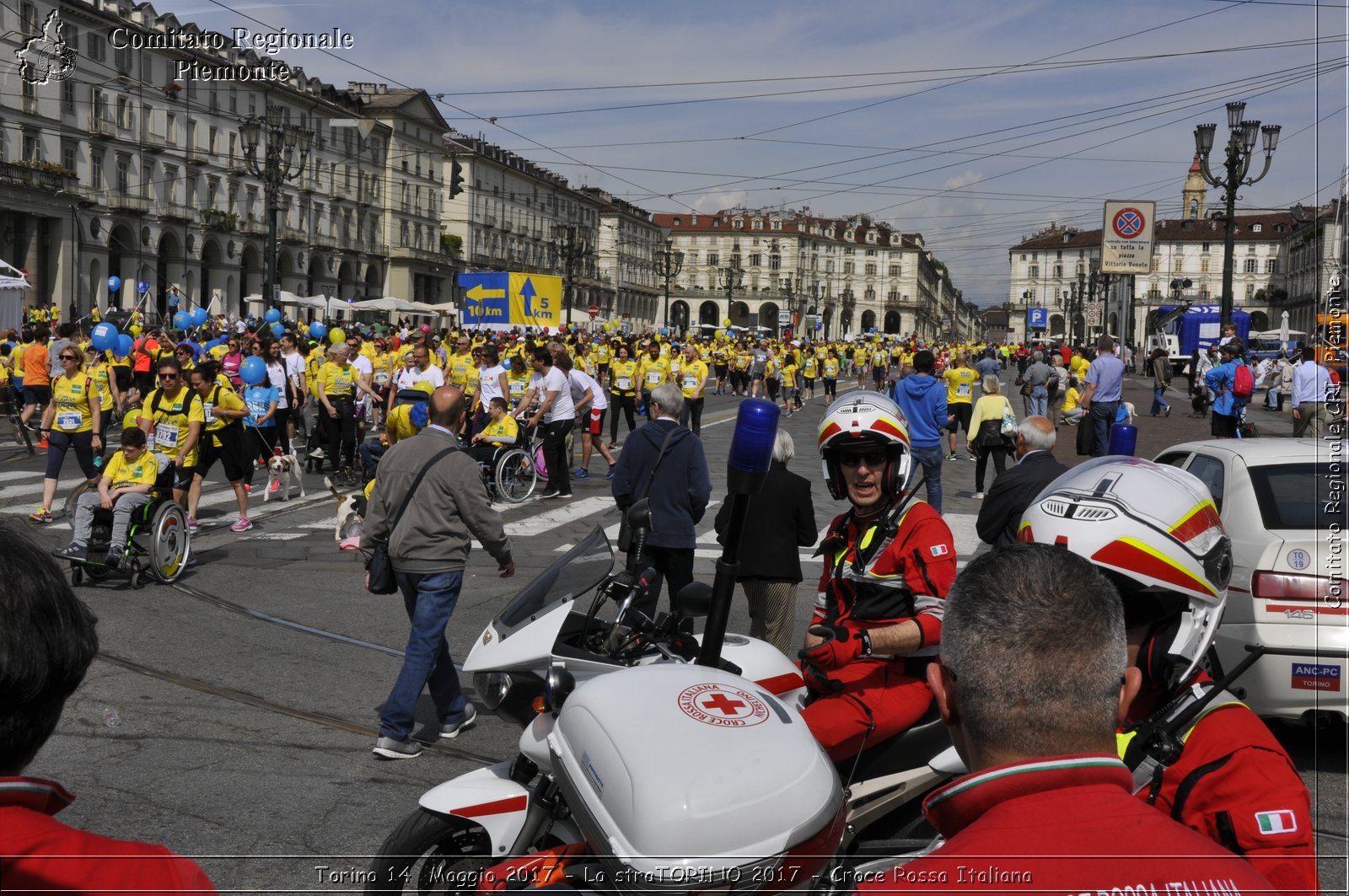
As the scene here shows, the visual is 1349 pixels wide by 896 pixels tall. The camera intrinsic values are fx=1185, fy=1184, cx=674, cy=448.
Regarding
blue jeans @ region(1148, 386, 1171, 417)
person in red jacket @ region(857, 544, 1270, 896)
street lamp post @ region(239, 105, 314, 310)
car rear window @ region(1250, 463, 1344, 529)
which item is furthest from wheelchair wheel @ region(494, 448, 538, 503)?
blue jeans @ region(1148, 386, 1171, 417)

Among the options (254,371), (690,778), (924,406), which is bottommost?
(690,778)

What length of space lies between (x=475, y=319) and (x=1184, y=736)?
116 ft

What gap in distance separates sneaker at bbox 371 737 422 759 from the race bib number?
5.99 metres

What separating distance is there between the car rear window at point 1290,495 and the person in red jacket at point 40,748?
548cm

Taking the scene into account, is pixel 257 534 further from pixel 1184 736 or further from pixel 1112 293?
pixel 1112 293

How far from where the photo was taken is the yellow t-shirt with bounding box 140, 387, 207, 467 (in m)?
10.5

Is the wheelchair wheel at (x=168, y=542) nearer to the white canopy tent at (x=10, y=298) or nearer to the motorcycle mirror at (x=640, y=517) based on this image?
the motorcycle mirror at (x=640, y=517)

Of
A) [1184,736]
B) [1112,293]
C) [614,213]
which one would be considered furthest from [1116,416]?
[614,213]

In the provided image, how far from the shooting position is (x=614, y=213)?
4026 inches

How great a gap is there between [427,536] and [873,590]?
2.82m

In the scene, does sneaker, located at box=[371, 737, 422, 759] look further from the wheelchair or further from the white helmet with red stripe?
the wheelchair

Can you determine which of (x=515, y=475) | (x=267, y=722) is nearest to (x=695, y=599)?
(x=267, y=722)

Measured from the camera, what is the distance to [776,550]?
624 cm

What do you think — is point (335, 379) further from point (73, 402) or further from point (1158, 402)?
point (1158, 402)
